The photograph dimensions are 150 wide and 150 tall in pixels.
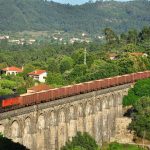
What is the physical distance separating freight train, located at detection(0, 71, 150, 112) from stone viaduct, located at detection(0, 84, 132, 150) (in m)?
0.52

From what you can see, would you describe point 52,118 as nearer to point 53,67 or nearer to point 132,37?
point 53,67

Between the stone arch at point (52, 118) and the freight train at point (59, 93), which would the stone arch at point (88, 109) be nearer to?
the freight train at point (59, 93)

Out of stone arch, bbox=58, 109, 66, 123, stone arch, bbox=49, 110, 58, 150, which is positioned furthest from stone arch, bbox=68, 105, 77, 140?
stone arch, bbox=49, 110, 58, 150

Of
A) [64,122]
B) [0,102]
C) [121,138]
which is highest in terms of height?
[0,102]

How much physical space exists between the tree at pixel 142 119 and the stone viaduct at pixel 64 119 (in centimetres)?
402

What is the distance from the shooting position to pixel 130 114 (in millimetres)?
71250

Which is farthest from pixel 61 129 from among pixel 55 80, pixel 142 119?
pixel 55 80

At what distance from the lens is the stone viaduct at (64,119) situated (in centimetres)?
4869

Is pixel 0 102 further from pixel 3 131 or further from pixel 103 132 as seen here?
pixel 103 132

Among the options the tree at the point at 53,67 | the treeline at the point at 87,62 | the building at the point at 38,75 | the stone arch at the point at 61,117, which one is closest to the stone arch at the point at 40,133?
the stone arch at the point at 61,117

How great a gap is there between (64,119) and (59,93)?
2.92 meters

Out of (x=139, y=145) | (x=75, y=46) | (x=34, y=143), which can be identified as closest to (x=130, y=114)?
(x=139, y=145)

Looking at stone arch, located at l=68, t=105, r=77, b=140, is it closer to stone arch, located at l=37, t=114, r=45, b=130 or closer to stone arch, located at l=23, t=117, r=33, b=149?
stone arch, located at l=37, t=114, r=45, b=130

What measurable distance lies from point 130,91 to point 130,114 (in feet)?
14.2
